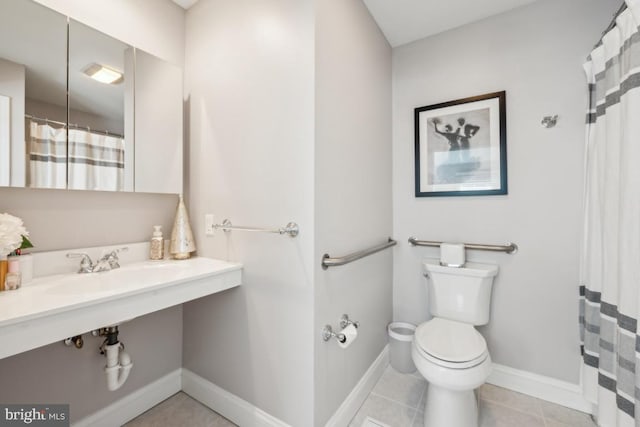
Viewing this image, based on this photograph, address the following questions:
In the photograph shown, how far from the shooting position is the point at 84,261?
4.27 feet

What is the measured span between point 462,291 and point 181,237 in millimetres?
1801

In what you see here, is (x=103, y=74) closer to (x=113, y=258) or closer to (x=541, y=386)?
(x=113, y=258)

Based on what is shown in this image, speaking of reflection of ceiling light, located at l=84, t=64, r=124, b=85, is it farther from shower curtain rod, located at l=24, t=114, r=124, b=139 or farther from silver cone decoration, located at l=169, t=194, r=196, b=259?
silver cone decoration, located at l=169, t=194, r=196, b=259

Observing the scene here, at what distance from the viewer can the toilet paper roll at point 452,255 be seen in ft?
5.67

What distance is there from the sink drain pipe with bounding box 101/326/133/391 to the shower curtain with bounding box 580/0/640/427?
215 cm

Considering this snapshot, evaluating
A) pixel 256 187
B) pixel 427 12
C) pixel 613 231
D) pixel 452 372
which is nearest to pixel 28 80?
pixel 256 187

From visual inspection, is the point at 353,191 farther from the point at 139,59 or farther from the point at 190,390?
the point at 190,390

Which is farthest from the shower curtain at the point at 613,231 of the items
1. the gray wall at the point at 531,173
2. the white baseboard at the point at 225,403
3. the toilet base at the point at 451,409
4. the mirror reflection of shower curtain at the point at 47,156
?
the mirror reflection of shower curtain at the point at 47,156

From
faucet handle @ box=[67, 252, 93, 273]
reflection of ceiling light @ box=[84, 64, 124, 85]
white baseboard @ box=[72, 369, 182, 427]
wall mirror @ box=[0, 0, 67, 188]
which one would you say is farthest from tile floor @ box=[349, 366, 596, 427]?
reflection of ceiling light @ box=[84, 64, 124, 85]

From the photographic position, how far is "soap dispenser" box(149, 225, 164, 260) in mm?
1561

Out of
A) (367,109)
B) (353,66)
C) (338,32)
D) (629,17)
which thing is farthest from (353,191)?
(629,17)

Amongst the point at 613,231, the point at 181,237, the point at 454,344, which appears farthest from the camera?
the point at 181,237
